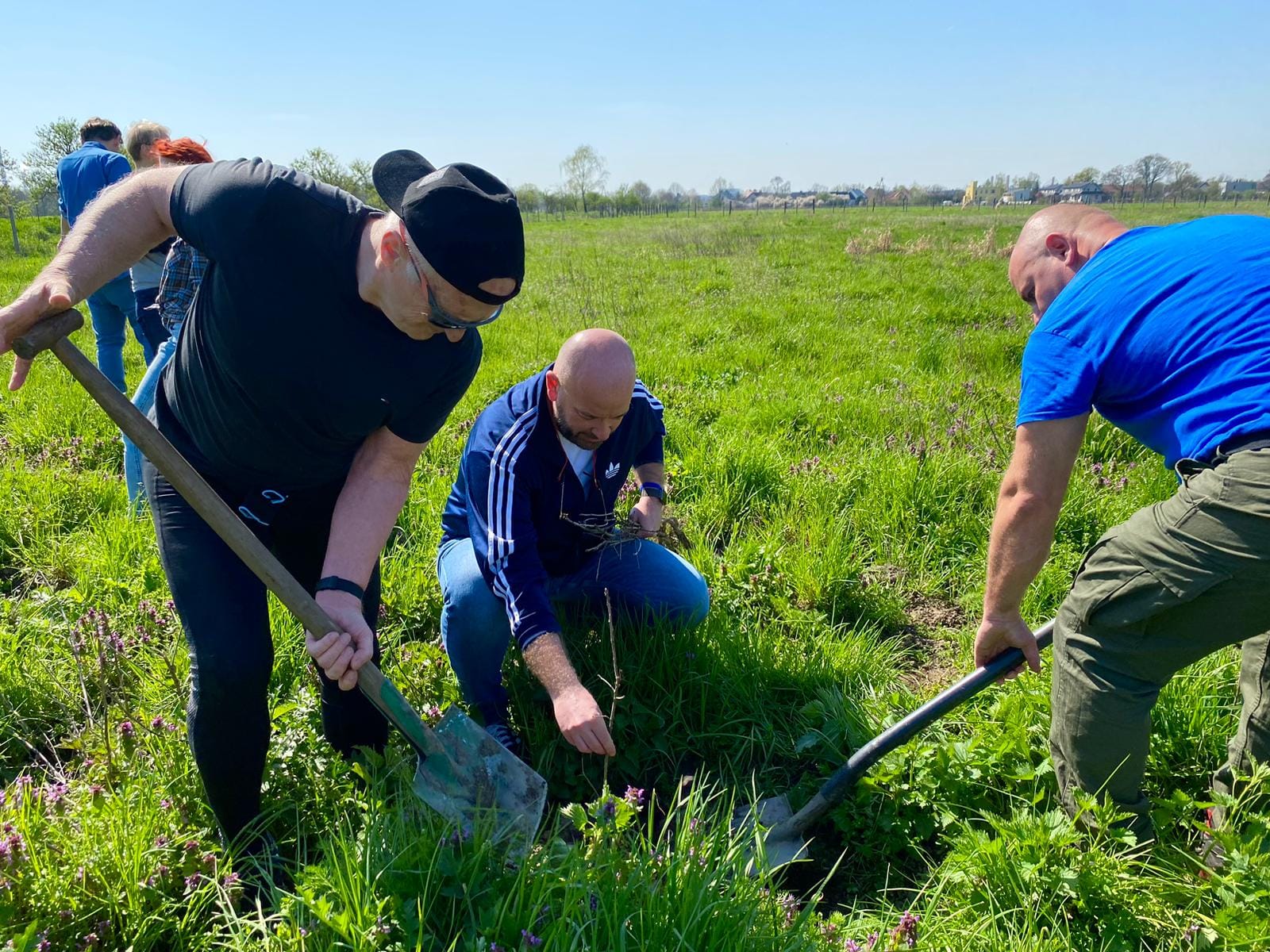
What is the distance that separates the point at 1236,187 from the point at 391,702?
9283 cm

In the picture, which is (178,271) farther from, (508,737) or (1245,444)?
(1245,444)

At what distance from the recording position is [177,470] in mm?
1962

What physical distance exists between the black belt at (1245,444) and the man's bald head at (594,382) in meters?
1.60

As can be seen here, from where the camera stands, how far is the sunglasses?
6.22 feet

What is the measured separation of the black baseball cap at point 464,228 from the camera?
1801 mm

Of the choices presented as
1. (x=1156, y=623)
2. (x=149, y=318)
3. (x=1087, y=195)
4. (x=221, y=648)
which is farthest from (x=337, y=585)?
(x=1087, y=195)

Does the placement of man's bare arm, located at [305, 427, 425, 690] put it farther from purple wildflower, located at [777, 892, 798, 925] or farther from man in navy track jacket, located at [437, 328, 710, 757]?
purple wildflower, located at [777, 892, 798, 925]

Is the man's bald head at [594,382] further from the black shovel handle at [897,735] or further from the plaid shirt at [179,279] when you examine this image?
the plaid shirt at [179,279]

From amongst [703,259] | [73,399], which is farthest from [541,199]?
[73,399]

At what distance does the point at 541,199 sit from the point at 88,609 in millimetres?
92075

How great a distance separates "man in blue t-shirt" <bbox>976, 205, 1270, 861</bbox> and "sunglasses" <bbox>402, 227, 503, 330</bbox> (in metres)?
1.47

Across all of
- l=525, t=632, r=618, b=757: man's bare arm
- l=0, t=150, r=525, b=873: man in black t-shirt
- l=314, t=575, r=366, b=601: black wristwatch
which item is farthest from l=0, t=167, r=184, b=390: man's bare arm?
l=525, t=632, r=618, b=757: man's bare arm

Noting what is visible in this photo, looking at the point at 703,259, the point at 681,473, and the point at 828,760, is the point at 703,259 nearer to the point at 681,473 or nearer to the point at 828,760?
the point at 681,473

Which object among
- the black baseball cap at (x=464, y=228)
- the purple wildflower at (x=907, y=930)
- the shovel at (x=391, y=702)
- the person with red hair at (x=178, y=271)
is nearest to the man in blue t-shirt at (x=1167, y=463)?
the purple wildflower at (x=907, y=930)
